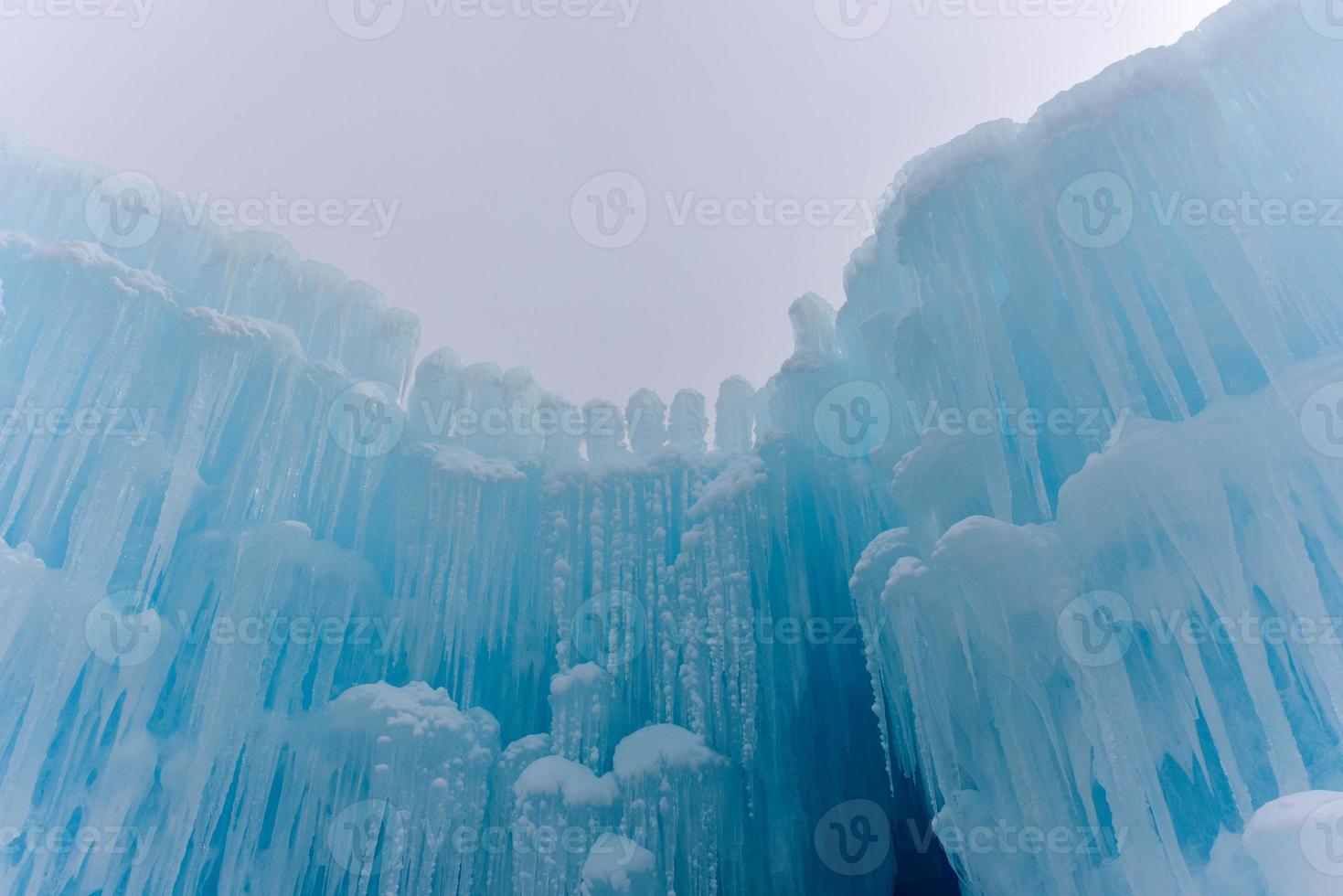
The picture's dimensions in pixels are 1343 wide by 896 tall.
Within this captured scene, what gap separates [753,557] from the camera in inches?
410

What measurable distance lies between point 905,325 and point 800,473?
2476 mm

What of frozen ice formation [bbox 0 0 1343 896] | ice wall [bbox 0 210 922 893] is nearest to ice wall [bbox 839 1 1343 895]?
frozen ice formation [bbox 0 0 1343 896]

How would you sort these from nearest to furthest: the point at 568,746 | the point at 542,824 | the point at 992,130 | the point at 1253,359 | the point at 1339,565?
the point at 1339,565, the point at 1253,359, the point at 992,130, the point at 542,824, the point at 568,746

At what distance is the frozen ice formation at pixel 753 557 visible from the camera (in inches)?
255

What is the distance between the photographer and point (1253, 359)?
283 inches

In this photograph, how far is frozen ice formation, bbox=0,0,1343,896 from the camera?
6.46 meters

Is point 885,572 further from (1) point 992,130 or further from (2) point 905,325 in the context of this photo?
(1) point 992,130

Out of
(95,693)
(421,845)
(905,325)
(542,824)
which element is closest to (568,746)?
(542,824)

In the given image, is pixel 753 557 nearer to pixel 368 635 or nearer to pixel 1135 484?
pixel 1135 484

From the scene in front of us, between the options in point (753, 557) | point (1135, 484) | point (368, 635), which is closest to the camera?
point (1135, 484)

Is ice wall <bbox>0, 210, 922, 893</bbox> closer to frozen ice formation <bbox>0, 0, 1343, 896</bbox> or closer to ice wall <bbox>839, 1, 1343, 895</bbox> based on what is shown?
frozen ice formation <bbox>0, 0, 1343, 896</bbox>

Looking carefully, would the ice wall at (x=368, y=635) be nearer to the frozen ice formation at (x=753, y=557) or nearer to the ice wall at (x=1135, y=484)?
the frozen ice formation at (x=753, y=557)

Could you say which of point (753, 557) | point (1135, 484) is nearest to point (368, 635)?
point (753, 557)

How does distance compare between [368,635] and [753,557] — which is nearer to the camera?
[753,557]
